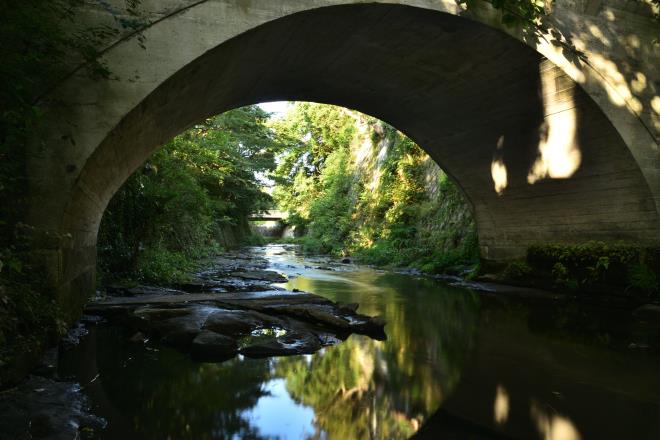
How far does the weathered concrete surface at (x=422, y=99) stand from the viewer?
4242 millimetres

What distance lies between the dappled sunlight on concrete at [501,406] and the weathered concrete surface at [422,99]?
3762 millimetres

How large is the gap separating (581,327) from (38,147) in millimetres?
6589

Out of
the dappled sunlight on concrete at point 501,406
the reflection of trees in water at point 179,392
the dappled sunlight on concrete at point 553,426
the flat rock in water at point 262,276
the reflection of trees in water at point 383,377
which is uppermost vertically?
the flat rock in water at point 262,276

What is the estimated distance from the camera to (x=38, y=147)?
3938 mm

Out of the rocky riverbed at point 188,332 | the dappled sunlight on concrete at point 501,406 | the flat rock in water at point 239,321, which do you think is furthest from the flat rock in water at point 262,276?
the dappled sunlight on concrete at point 501,406

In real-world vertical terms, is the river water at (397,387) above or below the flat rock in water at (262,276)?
below

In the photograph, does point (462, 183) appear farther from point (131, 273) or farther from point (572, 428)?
point (572, 428)

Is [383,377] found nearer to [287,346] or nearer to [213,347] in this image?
[287,346]

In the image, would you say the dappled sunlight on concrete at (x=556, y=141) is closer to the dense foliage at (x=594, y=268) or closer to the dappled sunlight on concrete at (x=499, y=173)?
the dappled sunlight on concrete at (x=499, y=173)

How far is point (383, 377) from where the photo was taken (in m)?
3.75

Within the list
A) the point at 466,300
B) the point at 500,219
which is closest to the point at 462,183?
the point at 500,219

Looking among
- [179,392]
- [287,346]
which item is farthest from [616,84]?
[179,392]

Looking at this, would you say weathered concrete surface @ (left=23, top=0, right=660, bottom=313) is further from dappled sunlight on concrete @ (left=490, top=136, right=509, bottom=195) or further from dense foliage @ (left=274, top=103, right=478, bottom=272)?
dense foliage @ (left=274, top=103, right=478, bottom=272)

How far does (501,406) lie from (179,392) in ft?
7.64
